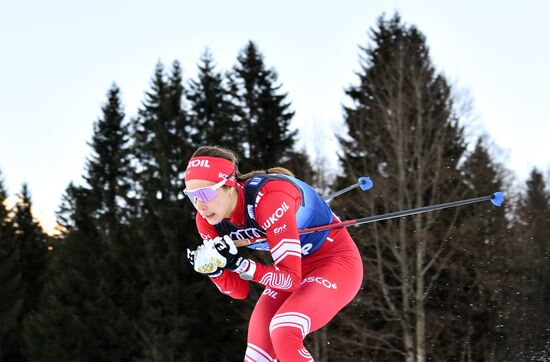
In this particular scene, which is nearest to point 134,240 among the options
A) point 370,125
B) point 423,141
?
point 370,125

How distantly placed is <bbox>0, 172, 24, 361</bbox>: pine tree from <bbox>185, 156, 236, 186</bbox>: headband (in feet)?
106

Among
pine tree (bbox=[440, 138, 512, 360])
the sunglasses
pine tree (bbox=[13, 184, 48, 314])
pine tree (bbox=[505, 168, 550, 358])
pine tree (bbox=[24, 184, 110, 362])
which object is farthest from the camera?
pine tree (bbox=[13, 184, 48, 314])

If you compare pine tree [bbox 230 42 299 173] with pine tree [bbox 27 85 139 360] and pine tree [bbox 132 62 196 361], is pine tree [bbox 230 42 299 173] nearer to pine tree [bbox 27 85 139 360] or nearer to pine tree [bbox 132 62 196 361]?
pine tree [bbox 132 62 196 361]

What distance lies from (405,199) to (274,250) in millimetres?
12901

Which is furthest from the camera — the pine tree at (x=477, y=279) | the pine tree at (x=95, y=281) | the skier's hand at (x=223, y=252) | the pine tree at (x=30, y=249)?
the pine tree at (x=30, y=249)

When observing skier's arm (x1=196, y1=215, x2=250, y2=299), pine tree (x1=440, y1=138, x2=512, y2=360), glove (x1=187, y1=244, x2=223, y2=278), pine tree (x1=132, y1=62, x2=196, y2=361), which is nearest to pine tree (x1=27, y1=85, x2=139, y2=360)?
pine tree (x1=132, y1=62, x2=196, y2=361)

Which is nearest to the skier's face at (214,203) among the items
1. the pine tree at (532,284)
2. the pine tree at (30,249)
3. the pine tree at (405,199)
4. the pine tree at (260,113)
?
the pine tree at (405,199)

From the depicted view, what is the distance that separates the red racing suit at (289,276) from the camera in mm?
3213

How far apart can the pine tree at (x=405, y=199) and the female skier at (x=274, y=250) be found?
11.0 meters

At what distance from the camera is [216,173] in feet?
11.2

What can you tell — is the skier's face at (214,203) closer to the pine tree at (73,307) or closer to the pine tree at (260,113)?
the pine tree at (260,113)

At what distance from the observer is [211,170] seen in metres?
3.42

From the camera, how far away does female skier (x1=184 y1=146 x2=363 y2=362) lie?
3203 millimetres

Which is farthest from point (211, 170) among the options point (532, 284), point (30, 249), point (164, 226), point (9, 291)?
point (30, 249)
